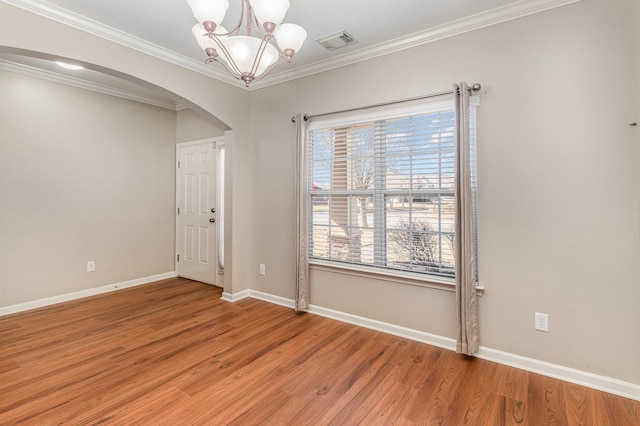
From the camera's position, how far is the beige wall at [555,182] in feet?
6.65

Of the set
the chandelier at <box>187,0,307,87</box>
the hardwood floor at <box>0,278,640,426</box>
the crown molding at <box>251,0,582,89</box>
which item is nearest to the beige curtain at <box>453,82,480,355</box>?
the hardwood floor at <box>0,278,640,426</box>

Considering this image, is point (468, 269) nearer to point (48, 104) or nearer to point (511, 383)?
point (511, 383)

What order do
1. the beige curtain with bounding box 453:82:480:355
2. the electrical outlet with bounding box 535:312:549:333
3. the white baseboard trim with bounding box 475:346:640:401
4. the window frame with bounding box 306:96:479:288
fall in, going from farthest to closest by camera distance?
the window frame with bounding box 306:96:479:288
the beige curtain with bounding box 453:82:480:355
the electrical outlet with bounding box 535:312:549:333
the white baseboard trim with bounding box 475:346:640:401

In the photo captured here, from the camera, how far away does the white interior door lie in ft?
14.9

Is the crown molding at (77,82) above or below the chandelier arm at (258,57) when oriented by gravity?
above

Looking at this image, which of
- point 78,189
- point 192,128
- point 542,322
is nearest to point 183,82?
point 192,128

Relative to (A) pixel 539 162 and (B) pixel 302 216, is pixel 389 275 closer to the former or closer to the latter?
(B) pixel 302 216

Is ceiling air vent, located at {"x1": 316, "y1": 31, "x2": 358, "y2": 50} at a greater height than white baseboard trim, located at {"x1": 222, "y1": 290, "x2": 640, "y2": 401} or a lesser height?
greater

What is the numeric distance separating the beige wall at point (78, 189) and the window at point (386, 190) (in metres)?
2.74

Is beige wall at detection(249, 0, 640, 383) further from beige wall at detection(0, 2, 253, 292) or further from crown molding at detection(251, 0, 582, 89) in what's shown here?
beige wall at detection(0, 2, 253, 292)

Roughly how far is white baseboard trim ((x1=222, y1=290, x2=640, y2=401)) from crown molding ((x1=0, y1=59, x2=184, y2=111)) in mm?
3789

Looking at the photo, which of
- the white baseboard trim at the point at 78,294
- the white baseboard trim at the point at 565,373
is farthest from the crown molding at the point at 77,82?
the white baseboard trim at the point at 565,373

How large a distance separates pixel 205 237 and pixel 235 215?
1.08 metres

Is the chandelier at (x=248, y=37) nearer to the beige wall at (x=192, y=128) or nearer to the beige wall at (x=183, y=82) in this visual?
the beige wall at (x=183, y=82)
